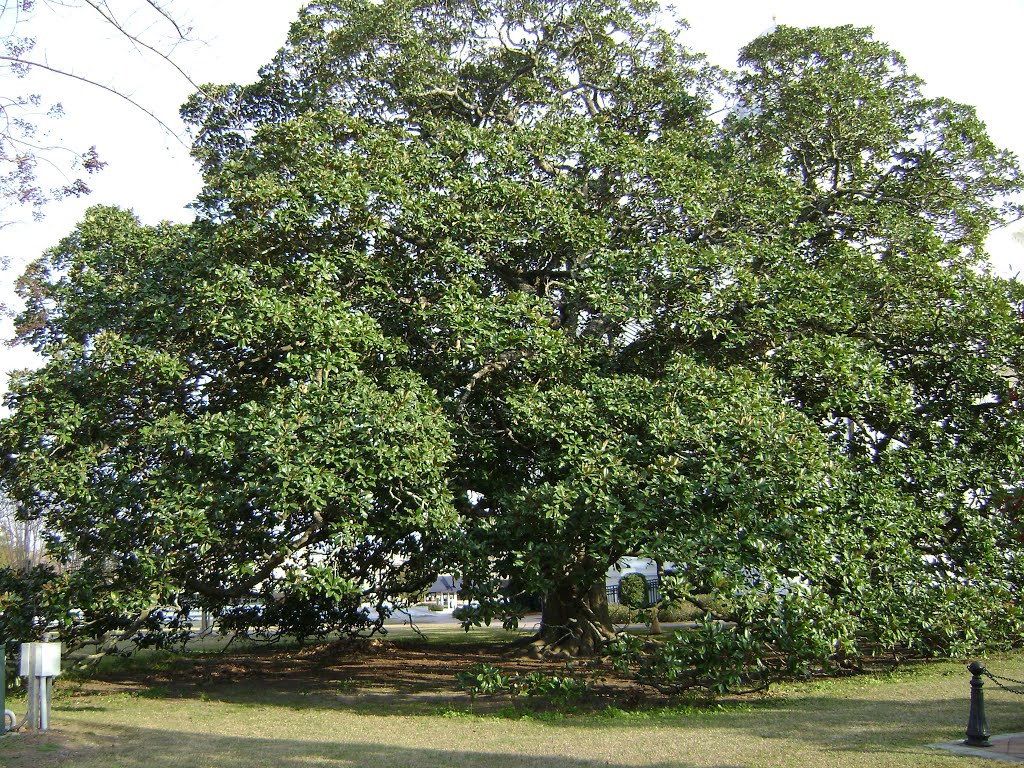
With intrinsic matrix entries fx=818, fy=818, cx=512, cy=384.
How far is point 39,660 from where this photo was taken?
8.29m

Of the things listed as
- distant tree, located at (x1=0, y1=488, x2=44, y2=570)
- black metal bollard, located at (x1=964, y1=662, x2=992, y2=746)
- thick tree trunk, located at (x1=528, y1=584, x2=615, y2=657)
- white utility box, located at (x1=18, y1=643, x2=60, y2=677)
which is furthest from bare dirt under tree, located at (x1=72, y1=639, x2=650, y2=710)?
distant tree, located at (x1=0, y1=488, x2=44, y2=570)

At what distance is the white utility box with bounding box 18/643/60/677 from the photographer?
8.29 meters

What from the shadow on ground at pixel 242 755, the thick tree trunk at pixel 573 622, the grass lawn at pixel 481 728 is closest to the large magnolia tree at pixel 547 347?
the thick tree trunk at pixel 573 622

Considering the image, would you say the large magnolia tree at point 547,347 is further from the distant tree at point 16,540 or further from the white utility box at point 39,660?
the distant tree at point 16,540

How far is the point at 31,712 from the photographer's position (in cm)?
836

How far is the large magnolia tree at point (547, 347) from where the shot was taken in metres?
9.38

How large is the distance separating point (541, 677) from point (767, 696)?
2753 mm

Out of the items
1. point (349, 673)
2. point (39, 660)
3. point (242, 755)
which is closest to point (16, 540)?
point (349, 673)

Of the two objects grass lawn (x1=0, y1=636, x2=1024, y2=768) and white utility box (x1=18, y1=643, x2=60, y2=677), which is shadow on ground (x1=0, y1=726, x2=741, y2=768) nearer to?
grass lawn (x1=0, y1=636, x2=1024, y2=768)

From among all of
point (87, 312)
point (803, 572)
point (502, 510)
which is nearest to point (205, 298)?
point (87, 312)

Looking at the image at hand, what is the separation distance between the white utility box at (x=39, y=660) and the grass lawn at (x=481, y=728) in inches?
23.6

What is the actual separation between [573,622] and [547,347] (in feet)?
14.6

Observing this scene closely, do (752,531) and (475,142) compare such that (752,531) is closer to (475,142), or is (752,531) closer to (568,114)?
(475,142)

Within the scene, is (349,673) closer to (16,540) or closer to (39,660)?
(39,660)
